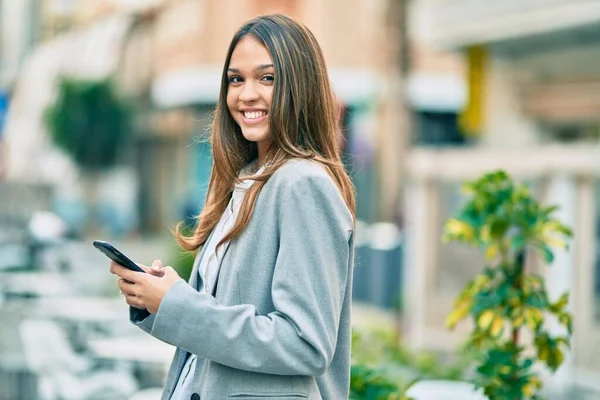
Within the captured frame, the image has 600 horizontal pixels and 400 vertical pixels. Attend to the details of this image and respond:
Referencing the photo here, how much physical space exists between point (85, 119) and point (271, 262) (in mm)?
26722

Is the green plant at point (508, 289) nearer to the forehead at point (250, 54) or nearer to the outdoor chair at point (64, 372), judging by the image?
the forehead at point (250, 54)

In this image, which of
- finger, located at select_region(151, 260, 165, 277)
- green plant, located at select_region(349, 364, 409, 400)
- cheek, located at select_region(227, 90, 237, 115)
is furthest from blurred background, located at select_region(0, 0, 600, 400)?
green plant, located at select_region(349, 364, 409, 400)

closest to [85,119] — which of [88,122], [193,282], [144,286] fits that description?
[88,122]

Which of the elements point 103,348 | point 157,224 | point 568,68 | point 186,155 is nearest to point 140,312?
point 103,348

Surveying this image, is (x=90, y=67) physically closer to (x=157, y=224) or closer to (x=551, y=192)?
(x=157, y=224)

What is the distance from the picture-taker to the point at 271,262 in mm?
1992

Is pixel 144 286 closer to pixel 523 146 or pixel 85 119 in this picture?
pixel 523 146

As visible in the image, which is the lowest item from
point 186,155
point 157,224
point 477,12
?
point 157,224

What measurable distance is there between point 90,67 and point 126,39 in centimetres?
162

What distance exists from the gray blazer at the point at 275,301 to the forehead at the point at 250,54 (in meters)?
0.22

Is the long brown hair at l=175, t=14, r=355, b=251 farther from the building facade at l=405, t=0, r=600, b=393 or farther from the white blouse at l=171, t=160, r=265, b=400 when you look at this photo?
the building facade at l=405, t=0, r=600, b=393

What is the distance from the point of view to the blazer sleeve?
1.92 metres

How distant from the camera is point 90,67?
31297 mm

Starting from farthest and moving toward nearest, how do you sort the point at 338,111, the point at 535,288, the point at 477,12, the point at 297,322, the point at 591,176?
the point at 477,12
the point at 591,176
the point at 535,288
the point at 338,111
the point at 297,322
